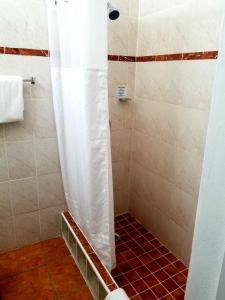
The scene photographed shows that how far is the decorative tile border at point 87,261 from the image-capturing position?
4.31 feet

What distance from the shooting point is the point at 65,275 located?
1615mm

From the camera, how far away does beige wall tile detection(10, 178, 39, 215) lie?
1.72 meters

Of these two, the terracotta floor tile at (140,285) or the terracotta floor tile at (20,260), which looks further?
the terracotta floor tile at (20,260)

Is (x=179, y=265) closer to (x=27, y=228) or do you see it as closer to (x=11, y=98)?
(x=27, y=228)

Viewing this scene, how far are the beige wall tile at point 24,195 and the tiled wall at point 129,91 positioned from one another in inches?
29.0

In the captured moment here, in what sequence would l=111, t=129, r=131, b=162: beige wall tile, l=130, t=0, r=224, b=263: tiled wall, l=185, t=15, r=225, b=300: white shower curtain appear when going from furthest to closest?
l=111, t=129, r=131, b=162: beige wall tile, l=130, t=0, r=224, b=263: tiled wall, l=185, t=15, r=225, b=300: white shower curtain

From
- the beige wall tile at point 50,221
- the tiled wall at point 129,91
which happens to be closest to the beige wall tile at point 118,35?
the tiled wall at point 129,91

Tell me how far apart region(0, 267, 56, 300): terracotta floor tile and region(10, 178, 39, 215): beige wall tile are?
0.43m

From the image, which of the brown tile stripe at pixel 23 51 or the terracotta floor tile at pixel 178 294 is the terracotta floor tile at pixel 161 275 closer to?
the terracotta floor tile at pixel 178 294

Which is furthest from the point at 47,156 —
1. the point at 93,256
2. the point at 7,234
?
the point at 93,256

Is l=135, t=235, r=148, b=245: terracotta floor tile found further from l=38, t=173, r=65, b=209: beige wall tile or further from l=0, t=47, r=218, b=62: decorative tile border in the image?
l=0, t=47, r=218, b=62: decorative tile border

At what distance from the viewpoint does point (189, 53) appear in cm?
149

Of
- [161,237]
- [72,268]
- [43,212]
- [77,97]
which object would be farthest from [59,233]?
[77,97]

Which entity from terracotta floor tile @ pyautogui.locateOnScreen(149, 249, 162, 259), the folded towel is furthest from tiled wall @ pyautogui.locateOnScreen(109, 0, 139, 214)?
the folded towel
